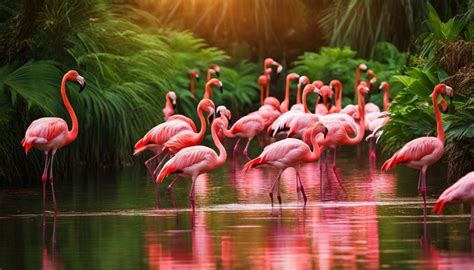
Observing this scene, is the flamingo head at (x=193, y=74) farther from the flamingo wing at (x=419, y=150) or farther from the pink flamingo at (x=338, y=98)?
the flamingo wing at (x=419, y=150)

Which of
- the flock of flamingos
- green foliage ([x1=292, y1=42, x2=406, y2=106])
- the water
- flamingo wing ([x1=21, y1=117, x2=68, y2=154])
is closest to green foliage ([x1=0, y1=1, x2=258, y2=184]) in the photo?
the flock of flamingos

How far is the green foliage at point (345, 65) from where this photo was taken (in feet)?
103

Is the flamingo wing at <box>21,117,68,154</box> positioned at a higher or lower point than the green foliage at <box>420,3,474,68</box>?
lower

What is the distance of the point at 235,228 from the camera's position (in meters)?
12.0

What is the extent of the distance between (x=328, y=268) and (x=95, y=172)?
10063 millimetres

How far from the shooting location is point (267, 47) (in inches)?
1398

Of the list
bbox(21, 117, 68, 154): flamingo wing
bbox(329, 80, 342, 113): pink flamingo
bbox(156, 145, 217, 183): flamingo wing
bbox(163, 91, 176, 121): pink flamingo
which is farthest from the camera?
bbox(329, 80, 342, 113): pink flamingo

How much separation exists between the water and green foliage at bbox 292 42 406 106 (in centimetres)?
1408

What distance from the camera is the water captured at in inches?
395

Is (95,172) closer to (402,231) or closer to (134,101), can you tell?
(134,101)

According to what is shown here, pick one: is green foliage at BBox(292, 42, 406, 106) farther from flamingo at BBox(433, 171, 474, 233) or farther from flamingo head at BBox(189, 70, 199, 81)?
flamingo at BBox(433, 171, 474, 233)

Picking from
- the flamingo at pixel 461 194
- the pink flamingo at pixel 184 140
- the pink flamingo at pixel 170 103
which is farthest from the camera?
the pink flamingo at pixel 170 103

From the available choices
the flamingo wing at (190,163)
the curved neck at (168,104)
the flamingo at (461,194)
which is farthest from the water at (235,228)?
the curved neck at (168,104)

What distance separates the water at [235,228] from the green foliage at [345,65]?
14083 mm
